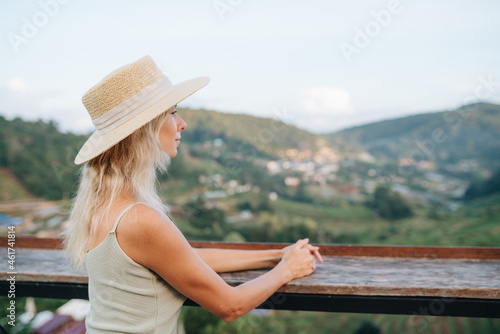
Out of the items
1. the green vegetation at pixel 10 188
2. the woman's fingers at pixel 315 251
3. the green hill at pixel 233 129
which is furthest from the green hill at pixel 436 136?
the woman's fingers at pixel 315 251

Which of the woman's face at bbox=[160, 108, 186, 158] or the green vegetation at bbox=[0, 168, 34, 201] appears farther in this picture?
the green vegetation at bbox=[0, 168, 34, 201]

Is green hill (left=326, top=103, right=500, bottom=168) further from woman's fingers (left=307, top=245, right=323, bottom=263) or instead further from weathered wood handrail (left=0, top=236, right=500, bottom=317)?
woman's fingers (left=307, top=245, right=323, bottom=263)

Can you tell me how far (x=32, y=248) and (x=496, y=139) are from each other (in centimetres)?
3359

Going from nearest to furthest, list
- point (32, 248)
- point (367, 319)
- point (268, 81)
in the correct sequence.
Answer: point (32, 248)
point (367, 319)
point (268, 81)

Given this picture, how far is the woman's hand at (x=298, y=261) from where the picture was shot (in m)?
1.28

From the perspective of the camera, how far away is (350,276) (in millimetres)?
1292

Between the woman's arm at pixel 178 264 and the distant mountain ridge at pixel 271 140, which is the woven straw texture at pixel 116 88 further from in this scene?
the distant mountain ridge at pixel 271 140

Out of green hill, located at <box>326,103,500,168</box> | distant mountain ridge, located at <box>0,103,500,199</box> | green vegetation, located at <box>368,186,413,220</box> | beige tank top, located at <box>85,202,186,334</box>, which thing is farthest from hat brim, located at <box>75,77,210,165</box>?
green hill, located at <box>326,103,500,168</box>

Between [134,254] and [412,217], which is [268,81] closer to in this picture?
[412,217]

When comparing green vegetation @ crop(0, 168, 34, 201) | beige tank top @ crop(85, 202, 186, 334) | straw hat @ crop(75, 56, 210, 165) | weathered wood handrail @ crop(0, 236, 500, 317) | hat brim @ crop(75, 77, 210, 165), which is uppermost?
straw hat @ crop(75, 56, 210, 165)

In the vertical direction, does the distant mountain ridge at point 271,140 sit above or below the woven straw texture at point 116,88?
below

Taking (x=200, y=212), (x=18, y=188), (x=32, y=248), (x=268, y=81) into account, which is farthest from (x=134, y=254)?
(x=268, y=81)

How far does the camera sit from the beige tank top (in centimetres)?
109

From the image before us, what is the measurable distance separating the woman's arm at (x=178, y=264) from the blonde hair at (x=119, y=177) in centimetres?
9
